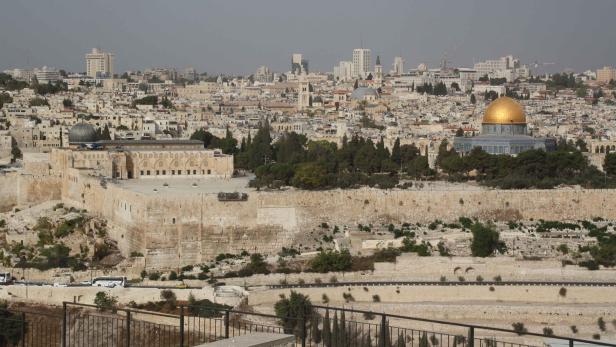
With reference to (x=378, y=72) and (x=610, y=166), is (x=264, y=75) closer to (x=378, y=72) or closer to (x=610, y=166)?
(x=378, y=72)

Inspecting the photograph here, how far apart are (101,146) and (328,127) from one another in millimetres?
25309

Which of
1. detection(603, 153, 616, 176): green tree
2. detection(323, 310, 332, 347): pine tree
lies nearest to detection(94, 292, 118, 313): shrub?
detection(323, 310, 332, 347): pine tree

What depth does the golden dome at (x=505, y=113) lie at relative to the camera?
144 feet

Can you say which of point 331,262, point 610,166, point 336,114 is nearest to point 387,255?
point 331,262

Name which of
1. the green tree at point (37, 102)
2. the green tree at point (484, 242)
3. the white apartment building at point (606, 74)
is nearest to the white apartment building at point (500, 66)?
the white apartment building at point (606, 74)

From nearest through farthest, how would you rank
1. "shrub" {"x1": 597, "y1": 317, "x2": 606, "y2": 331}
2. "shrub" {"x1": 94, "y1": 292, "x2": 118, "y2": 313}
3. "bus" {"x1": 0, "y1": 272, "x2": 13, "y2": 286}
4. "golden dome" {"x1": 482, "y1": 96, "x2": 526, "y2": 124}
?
"shrub" {"x1": 597, "y1": 317, "x2": 606, "y2": 331} < "shrub" {"x1": 94, "y1": 292, "x2": 118, "y2": 313} < "bus" {"x1": 0, "y1": 272, "x2": 13, "y2": 286} < "golden dome" {"x1": 482, "y1": 96, "x2": 526, "y2": 124}

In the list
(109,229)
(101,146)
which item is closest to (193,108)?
(101,146)

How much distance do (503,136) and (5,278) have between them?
2232 centimetres

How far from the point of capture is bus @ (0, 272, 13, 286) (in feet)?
82.3

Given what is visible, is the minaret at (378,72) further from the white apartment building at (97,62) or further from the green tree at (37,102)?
the green tree at (37,102)

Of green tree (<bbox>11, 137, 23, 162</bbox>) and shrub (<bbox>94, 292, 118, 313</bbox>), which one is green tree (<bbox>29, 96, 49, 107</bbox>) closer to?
green tree (<bbox>11, 137, 23, 162</bbox>)

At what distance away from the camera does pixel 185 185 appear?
33.5 metres

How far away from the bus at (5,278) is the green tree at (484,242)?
32.7ft

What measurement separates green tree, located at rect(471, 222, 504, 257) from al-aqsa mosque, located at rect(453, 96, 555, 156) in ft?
48.3
